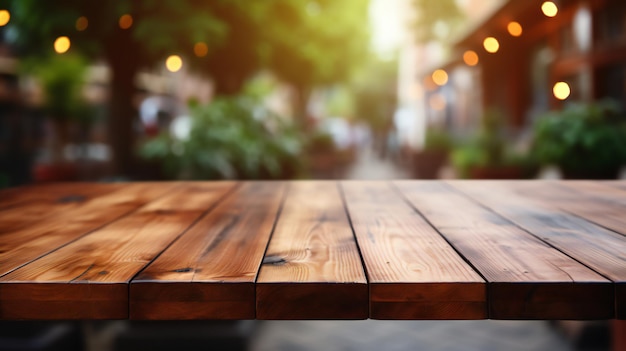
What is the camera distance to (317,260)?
1432mm

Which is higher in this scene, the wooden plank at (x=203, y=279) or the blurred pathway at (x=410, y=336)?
the wooden plank at (x=203, y=279)

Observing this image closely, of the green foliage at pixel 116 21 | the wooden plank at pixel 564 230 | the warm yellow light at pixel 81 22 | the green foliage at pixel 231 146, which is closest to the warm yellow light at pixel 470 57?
the green foliage at pixel 231 146

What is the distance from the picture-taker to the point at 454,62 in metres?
15.0

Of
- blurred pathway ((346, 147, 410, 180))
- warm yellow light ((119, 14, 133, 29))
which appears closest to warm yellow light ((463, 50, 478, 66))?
blurred pathway ((346, 147, 410, 180))

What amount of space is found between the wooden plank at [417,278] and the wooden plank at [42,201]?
1.11 m

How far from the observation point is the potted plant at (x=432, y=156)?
13.3 metres

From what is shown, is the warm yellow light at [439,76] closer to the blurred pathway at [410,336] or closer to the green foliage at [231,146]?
the green foliage at [231,146]

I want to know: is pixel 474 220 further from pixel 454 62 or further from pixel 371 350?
pixel 454 62

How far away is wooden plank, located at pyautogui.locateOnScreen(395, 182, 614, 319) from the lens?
121 cm

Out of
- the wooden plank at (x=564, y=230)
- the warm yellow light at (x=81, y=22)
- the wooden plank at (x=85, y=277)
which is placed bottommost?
the wooden plank at (x=85, y=277)

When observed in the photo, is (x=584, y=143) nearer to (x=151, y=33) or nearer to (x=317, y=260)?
(x=151, y=33)

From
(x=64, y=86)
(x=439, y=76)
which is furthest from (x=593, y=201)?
(x=64, y=86)

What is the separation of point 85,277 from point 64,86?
16.3m

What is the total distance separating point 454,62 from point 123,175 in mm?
8472
